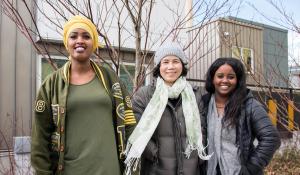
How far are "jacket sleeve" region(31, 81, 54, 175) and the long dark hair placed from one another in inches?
50.0

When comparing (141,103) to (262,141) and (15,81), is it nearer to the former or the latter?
(262,141)

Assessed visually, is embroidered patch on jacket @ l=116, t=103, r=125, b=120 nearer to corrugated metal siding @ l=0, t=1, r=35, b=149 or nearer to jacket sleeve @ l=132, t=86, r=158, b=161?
jacket sleeve @ l=132, t=86, r=158, b=161

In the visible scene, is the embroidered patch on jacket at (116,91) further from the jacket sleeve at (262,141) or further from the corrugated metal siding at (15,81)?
the corrugated metal siding at (15,81)

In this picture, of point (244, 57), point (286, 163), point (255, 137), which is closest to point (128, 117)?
point (255, 137)

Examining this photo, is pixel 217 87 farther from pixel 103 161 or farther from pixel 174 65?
pixel 103 161

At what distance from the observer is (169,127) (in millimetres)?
2740

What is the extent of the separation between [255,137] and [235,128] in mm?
174

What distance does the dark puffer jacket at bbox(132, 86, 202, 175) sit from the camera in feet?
8.85

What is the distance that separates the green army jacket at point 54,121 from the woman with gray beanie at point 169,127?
24 centimetres

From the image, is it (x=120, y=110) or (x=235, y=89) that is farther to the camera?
(x=235, y=89)

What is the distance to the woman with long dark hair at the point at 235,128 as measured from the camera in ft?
8.85

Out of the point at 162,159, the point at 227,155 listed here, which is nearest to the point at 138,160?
the point at 162,159

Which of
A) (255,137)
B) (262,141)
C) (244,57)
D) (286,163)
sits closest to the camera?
(262,141)

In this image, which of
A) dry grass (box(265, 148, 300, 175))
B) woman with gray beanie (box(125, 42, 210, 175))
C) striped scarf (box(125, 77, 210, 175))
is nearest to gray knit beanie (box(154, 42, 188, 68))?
woman with gray beanie (box(125, 42, 210, 175))
